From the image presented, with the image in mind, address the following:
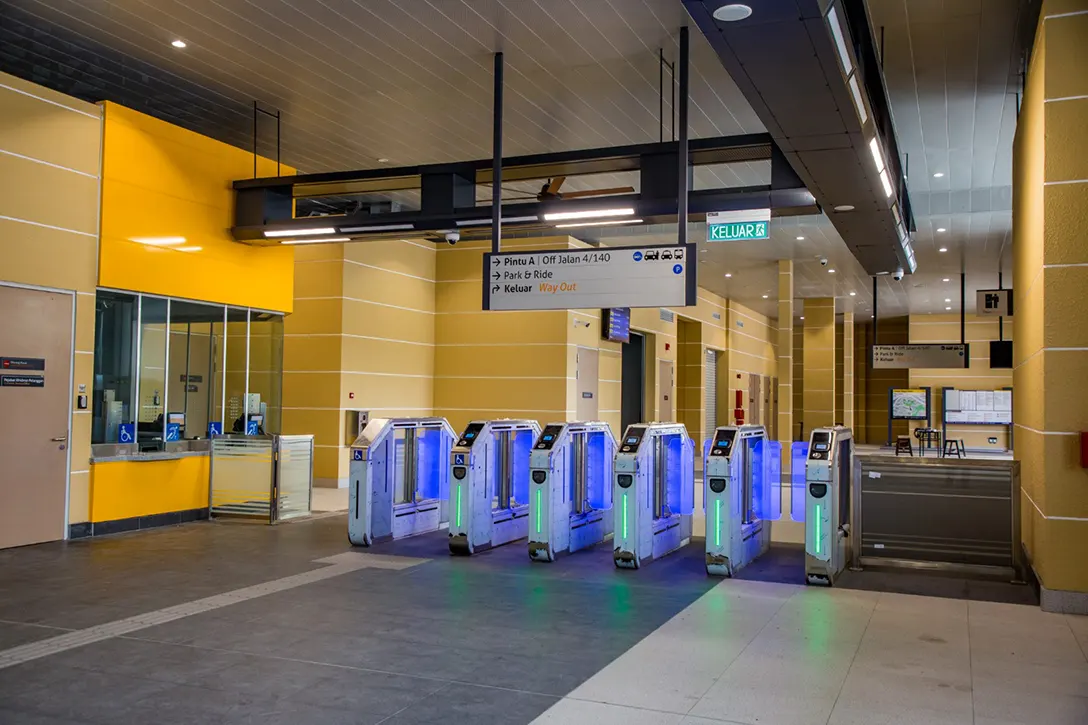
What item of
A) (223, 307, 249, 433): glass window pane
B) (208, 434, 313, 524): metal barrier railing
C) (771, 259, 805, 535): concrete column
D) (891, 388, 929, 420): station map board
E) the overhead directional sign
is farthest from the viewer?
(891, 388, 929, 420): station map board

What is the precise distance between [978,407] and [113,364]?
888 inches

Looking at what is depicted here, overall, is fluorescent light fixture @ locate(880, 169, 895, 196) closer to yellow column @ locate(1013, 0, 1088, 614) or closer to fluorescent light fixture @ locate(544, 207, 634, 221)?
yellow column @ locate(1013, 0, 1088, 614)

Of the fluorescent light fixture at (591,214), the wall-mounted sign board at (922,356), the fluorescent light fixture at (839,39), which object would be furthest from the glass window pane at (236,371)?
the wall-mounted sign board at (922,356)

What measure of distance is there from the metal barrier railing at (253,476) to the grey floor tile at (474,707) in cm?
606

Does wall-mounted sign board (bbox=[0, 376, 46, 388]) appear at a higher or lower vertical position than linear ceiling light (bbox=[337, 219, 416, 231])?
lower

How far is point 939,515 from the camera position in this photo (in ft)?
24.7

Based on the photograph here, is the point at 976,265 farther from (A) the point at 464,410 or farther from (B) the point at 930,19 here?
(B) the point at 930,19

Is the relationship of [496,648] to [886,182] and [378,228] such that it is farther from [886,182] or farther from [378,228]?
[378,228]

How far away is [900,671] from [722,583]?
2.39m

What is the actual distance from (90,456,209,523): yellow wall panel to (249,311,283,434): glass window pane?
1342mm

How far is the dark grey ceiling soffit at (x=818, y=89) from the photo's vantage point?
162 inches

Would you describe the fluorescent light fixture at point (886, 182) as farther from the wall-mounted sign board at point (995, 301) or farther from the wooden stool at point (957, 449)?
the wooden stool at point (957, 449)

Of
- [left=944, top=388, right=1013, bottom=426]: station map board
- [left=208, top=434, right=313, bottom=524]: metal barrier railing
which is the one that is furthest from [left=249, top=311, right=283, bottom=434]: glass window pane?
[left=944, top=388, right=1013, bottom=426]: station map board

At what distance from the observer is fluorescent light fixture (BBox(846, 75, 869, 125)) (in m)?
5.10
